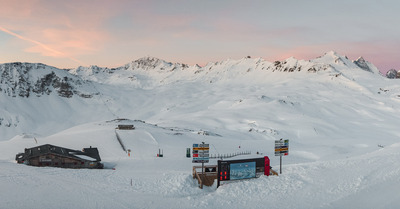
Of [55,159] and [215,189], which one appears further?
[55,159]

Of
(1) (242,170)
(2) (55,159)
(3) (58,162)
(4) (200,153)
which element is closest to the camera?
(1) (242,170)

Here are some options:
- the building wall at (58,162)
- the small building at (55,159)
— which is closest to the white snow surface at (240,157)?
the small building at (55,159)

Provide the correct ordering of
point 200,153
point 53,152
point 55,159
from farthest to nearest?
1. point 55,159
2. point 53,152
3. point 200,153

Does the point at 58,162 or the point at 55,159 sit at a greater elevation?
the point at 55,159

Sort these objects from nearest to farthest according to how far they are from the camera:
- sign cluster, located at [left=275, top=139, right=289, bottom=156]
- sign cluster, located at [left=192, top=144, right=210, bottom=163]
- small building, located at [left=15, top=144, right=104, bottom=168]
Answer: sign cluster, located at [left=192, top=144, right=210, bottom=163] → sign cluster, located at [left=275, top=139, right=289, bottom=156] → small building, located at [left=15, top=144, right=104, bottom=168]

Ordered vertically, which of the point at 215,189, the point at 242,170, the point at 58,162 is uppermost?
the point at 242,170

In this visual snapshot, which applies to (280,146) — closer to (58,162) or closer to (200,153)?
(200,153)

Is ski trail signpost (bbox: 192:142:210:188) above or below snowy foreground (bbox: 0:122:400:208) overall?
above

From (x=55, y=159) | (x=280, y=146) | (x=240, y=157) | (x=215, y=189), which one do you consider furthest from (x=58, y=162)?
(x=240, y=157)

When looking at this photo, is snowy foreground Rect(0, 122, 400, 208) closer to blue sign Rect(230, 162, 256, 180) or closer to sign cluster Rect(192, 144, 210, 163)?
blue sign Rect(230, 162, 256, 180)

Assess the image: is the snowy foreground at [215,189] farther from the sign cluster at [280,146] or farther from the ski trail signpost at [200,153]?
the ski trail signpost at [200,153]

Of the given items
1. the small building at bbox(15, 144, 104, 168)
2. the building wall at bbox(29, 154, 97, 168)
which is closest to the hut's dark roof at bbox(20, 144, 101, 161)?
the small building at bbox(15, 144, 104, 168)

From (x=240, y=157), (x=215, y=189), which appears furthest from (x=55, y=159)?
(x=240, y=157)

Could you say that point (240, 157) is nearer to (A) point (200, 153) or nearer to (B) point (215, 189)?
(A) point (200, 153)
